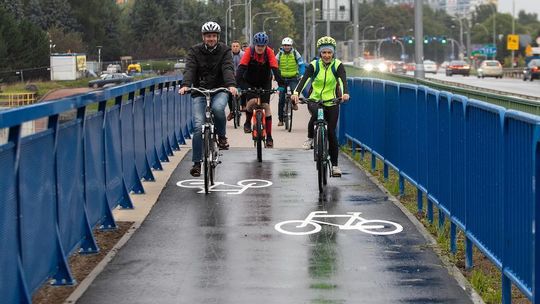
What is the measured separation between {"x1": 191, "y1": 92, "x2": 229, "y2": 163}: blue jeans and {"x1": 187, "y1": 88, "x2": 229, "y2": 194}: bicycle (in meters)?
0.07

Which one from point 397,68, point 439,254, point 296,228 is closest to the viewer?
point 439,254

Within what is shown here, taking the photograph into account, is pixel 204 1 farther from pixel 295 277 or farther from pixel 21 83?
pixel 295 277

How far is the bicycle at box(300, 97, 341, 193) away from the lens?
1363 centimetres

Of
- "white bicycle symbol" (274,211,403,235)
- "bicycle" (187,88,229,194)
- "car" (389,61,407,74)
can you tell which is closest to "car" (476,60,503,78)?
"car" (389,61,407,74)

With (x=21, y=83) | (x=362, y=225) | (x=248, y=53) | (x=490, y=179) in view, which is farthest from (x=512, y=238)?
(x=21, y=83)

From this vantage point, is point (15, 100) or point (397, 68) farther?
point (397, 68)

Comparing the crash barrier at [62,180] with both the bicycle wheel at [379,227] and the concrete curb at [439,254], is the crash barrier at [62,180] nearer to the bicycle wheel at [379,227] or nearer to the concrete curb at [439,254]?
the bicycle wheel at [379,227]

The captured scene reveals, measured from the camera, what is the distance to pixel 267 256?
942 cm

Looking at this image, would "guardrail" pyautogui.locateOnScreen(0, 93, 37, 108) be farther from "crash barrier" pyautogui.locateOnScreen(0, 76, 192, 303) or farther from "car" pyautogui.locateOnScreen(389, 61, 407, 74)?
"car" pyautogui.locateOnScreen(389, 61, 407, 74)

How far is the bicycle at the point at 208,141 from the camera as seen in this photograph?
13.7m

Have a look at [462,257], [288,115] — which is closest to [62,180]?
[462,257]

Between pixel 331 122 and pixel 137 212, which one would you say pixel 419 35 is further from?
pixel 137 212

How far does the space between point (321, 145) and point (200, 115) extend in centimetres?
149

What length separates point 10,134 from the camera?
6609 millimetres
